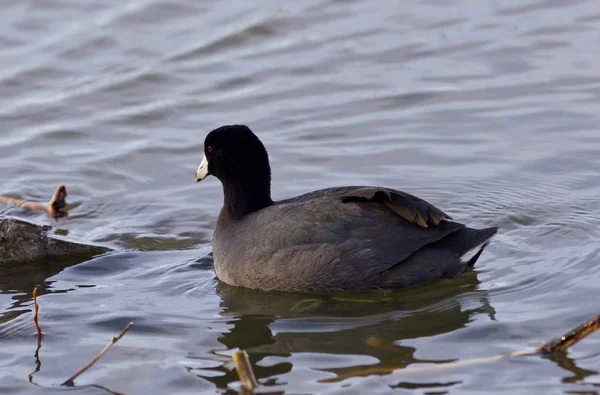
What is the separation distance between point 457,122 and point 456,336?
485 cm

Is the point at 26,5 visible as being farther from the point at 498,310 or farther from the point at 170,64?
the point at 498,310

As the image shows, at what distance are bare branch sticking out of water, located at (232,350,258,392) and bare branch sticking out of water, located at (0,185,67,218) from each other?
4.44 metres

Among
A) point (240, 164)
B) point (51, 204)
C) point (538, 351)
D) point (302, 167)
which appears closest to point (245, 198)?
point (240, 164)

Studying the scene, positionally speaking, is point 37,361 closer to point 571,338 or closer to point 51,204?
point 571,338

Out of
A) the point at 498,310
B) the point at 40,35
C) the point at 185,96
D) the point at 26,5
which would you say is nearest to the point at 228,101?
the point at 185,96

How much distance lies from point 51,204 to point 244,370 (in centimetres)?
455

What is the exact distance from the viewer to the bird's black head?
25.2 ft

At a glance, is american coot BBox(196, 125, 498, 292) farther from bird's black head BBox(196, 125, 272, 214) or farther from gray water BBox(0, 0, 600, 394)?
bird's black head BBox(196, 125, 272, 214)

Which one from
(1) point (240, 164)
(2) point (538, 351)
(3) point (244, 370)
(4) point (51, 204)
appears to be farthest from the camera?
(4) point (51, 204)

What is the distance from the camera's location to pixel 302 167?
980 centimetres

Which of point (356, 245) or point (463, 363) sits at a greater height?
point (356, 245)

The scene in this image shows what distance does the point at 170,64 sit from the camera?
500 inches

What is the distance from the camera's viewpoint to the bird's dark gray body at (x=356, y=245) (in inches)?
274

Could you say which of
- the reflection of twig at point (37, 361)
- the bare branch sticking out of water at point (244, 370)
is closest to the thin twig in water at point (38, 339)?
the reflection of twig at point (37, 361)
